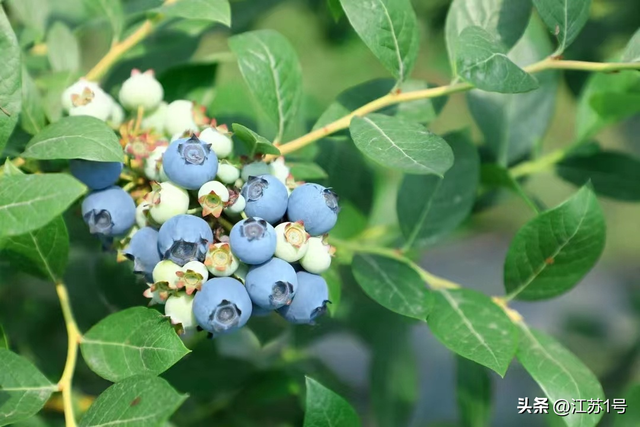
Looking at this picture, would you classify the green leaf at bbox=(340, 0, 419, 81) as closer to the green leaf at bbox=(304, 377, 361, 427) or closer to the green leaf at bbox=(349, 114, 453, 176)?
the green leaf at bbox=(349, 114, 453, 176)

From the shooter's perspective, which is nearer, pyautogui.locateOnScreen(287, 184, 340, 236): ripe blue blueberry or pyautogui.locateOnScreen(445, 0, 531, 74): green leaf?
pyautogui.locateOnScreen(287, 184, 340, 236): ripe blue blueberry

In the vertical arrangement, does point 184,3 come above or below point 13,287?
above

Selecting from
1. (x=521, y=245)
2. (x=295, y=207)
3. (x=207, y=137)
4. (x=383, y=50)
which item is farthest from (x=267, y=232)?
(x=521, y=245)

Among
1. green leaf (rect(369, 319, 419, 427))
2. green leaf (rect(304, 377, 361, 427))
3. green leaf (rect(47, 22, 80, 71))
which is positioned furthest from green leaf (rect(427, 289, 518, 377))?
green leaf (rect(47, 22, 80, 71))

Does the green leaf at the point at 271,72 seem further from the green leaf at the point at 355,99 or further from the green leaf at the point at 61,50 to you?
the green leaf at the point at 61,50

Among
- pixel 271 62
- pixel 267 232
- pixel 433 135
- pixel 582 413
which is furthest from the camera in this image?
pixel 271 62

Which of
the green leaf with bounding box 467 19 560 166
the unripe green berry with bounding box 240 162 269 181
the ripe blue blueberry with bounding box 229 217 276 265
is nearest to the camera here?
the ripe blue blueberry with bounding box 229 217 276 265

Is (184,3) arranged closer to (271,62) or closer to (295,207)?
(271,62)
